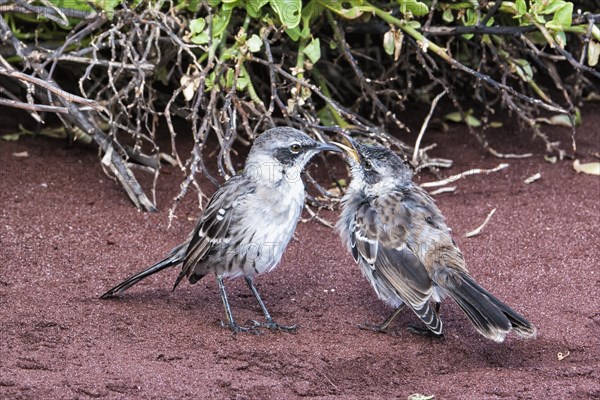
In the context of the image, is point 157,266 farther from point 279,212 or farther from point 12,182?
point 12,182

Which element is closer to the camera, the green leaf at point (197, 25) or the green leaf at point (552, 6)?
the green leaf at point (552, 6)

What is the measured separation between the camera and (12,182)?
7.45 metres

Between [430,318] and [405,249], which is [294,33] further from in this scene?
[430,318]

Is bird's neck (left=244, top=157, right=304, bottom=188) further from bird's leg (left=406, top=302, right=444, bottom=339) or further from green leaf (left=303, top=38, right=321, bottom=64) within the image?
green leaf (left=303, top=38, right=321, bottom=64)

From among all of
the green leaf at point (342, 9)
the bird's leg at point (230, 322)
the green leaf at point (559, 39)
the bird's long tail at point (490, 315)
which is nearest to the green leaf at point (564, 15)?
the green leaf at point (559, 39)

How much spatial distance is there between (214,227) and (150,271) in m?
0.49

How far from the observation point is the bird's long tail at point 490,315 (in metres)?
5.10

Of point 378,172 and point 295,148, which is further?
point 378,172

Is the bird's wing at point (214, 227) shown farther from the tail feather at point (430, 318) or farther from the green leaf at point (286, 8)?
the green leaf at point (286, 8)

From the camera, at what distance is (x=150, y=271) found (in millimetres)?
5770

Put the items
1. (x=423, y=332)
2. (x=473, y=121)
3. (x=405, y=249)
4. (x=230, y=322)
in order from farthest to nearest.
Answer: (x=473, y=121)
(x=423, y=332)
(x=405, y=249)
(x=230, y=322)

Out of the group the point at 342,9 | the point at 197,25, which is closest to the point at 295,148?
the point at 197,25

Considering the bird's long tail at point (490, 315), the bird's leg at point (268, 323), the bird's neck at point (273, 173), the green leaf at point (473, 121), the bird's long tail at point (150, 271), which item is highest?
the bird's neck at point (273, 173)

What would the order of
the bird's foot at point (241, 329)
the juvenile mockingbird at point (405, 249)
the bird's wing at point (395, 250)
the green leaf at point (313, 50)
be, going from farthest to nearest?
the green leaf at point (313, 50) → the bird's foot at point (241, 329) → the bird's wing at point (395, 250) → the juvenile mockingbird at point (405, 249)
